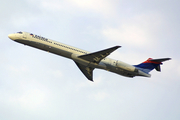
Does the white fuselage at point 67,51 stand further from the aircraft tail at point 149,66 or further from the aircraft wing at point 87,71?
the aircraft wing at point 87,71

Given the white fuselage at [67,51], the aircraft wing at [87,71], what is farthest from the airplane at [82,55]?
the aircraft wing at [87,71]

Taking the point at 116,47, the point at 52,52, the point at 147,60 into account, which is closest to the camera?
the point at 116,47

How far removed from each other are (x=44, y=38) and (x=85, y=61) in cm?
838

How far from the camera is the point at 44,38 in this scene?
4341 centimetres

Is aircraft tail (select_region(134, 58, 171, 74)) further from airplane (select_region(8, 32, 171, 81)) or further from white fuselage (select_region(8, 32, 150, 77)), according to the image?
white fuselage (select_region(8, 32, 150, 77))

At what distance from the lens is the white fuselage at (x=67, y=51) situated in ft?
141

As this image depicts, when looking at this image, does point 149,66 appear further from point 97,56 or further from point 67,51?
point 67,51

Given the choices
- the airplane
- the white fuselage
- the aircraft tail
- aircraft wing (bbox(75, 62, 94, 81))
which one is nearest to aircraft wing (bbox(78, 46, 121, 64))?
the airplane

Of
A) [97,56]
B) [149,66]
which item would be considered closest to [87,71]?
[97,56]

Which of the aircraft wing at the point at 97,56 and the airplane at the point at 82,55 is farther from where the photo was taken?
the airplane at the point at 82,55

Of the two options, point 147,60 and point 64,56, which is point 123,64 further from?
point 64,56

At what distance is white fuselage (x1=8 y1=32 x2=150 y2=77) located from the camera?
42.9m

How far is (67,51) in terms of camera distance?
43.0m

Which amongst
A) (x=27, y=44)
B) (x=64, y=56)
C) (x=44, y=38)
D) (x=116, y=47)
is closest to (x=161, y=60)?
(x=116, y=47)
